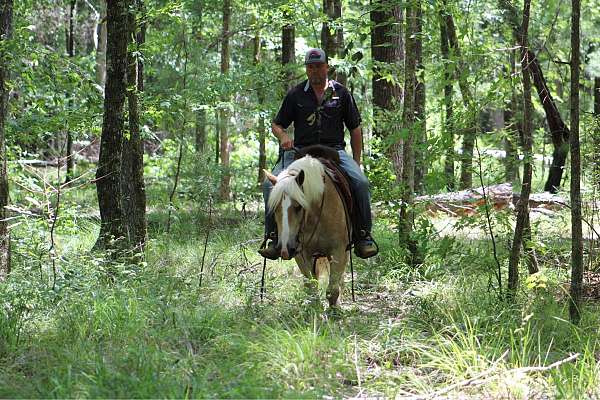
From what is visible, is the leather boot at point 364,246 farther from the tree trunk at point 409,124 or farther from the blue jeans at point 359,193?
the tree trunk at point 409,124

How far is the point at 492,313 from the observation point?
6539 mm

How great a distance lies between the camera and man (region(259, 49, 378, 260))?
7648 mm

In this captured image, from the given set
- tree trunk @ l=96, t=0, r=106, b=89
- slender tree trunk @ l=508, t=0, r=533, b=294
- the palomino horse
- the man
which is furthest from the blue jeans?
tree trunk @ l=96, t=0, r=106, b=89

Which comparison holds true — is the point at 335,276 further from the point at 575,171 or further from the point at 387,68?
the point at 387,68

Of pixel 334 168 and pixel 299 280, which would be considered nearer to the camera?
pixel 334 168

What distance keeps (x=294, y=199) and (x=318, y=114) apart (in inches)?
58.2

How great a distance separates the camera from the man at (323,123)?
765cm

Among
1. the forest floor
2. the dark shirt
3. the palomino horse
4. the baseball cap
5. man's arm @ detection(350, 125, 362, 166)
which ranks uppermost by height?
the baseball cap

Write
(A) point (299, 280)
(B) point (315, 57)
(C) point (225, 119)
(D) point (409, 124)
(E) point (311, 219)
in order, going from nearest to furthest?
(E) point (311, 219) → (B) point (315, 57) → (A) point (299, 280) → (D) point (409, 124) → (C) point (225, 119)

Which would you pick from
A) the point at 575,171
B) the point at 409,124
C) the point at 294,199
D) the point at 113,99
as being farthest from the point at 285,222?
the point at 409,124

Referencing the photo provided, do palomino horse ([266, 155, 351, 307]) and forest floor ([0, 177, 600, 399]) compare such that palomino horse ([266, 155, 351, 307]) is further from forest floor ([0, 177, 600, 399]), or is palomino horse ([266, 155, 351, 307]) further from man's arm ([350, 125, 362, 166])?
man's arm ([350, 125, 362, 166])

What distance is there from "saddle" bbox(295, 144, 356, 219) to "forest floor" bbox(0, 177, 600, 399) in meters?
1.12

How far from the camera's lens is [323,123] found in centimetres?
794

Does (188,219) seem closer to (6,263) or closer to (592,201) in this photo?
(6,263)
